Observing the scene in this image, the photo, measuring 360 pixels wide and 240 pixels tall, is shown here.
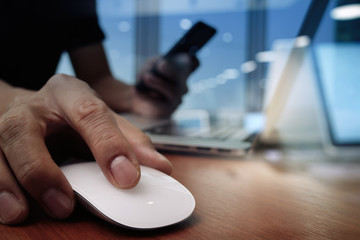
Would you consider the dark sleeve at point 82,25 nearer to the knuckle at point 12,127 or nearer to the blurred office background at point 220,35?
the blurred office background at point 220,35

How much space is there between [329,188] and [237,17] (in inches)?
30.4

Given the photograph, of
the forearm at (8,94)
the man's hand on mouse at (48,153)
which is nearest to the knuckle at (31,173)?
the man's hand on mouse at (48,153)

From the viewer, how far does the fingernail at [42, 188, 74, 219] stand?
0.83 ft

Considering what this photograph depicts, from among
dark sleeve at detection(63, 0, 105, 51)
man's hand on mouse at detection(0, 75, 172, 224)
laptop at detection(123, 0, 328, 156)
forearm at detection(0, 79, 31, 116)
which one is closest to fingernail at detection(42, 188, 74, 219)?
man's hand on mouse at detection(0, 75, 172, 224)

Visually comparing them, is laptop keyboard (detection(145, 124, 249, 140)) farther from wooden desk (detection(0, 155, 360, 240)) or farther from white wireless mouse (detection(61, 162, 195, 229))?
white wireless mouse (detection(61, 162, 195, 229))

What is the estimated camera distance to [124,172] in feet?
0.84

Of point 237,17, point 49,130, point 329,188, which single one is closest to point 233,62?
point 237,17

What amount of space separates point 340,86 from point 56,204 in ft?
2.65

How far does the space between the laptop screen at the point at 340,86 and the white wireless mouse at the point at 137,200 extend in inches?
24.3

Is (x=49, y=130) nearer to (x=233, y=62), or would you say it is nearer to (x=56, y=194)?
(x=56, y=194)

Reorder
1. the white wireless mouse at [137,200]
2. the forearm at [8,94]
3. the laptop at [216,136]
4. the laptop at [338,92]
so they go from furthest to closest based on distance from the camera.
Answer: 1. the laptop at [338,92]
2. the laptop at [216,136]
3. the forearm at [8,94]
4. the white wireless mouse at [137,200]

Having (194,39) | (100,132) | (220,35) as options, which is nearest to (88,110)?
(100,132)

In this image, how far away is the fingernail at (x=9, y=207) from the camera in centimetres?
24

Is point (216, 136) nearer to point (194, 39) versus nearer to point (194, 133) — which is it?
point (194, 133)
